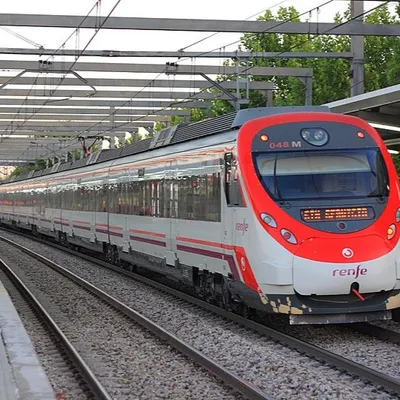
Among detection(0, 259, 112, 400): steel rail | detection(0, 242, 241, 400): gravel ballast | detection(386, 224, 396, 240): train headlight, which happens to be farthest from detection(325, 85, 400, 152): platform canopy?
detection(0, 259, 112, 400): steel rail

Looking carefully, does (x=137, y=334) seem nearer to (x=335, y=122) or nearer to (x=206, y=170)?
(x=206, y=170)

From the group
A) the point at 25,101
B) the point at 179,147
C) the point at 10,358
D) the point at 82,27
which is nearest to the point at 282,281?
the point at 10,358

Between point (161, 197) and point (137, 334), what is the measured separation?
4501 mm

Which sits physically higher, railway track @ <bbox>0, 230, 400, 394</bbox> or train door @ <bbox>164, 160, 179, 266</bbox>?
train door @ <bbox>164, 160, 179, 266</bbox>

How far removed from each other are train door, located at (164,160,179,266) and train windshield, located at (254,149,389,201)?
12.9 feet

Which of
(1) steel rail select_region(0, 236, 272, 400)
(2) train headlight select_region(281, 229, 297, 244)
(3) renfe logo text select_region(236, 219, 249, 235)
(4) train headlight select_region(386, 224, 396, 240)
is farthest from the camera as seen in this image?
(3) renfe logo text select_region(236, 219, 249, 235)

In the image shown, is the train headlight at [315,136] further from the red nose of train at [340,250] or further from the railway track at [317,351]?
the railway track at [317,351]

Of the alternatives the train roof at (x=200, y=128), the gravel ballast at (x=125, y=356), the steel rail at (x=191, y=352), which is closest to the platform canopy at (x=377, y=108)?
the train roof at (x=200, y=128)

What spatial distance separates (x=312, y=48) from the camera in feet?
151

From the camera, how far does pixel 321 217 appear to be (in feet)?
33.4

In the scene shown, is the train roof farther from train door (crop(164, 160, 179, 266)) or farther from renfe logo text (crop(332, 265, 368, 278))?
renfe logo text (crop(332, 265, 368, 278))

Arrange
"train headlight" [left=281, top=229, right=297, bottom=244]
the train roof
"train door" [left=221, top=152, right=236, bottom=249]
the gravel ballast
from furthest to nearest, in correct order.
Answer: the train roof < "train door" [left=221, top=152, right=236, bottom=249] < "train headlight" [left=281, top=229, right=297, bottom=244] < the gravel ballast

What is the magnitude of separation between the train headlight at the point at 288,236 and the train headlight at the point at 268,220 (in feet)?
0.48

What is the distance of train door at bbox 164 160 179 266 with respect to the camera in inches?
566
